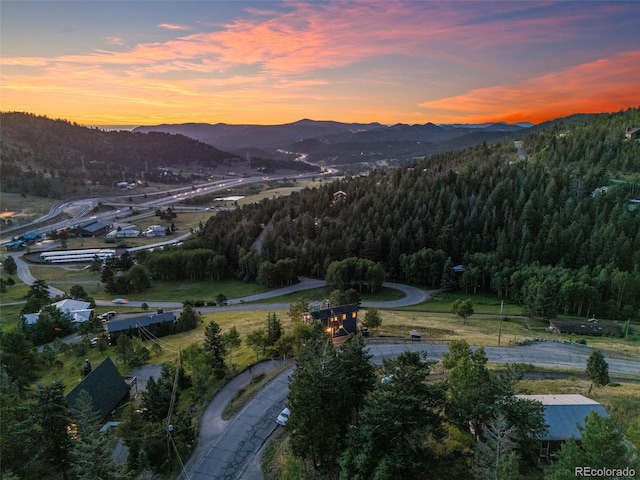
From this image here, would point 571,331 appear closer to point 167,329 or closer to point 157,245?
point 167,329

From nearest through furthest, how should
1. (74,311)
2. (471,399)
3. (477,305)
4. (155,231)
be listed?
(471,399), (74,311), (477,305), (155,231)

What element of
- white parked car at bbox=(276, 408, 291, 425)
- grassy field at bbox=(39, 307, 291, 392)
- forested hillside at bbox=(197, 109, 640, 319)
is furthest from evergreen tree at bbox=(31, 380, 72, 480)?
forested hillside at bbox=(197, 109, 640, 319)

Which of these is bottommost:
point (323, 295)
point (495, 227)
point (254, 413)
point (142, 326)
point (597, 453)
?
point (323, 295)

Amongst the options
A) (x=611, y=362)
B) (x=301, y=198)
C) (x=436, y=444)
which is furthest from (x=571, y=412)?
(x=301, y=198)

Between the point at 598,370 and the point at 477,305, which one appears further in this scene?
the point at 477,305

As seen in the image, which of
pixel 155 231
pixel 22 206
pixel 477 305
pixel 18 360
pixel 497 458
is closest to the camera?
pixel 497 458

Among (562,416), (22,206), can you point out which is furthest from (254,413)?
(22,206)

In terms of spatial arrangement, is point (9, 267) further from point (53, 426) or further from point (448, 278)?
point (448, 278)

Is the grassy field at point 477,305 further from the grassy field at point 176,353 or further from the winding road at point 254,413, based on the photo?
the grassy field at point 176,353
